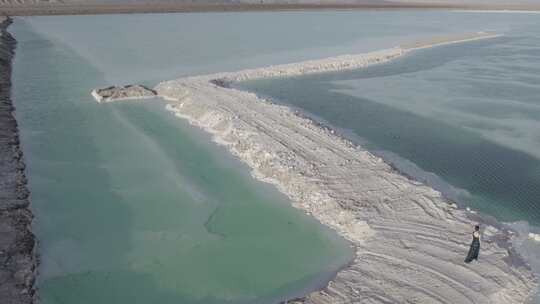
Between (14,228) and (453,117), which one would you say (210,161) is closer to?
(14,228)

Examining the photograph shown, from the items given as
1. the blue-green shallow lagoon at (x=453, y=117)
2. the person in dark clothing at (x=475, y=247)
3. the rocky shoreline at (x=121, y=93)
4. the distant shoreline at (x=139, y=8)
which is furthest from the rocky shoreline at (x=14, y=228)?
the distant shoreline at (x=139, y=8)

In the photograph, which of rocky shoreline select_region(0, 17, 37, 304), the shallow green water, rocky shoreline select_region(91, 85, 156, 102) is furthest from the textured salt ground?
rocky shoreline select_region(0, 17, 37, 304)

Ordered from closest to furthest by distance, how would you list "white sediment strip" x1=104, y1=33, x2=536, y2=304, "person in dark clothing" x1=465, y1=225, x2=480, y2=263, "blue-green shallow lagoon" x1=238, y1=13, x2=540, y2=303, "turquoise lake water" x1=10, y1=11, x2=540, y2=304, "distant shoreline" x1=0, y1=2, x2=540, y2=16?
"white sediment strip" x1=104, y1=33, x2=536, y2=304
"person in dark clothing" x1=465, y1=225, x2=480, y2=263
"turquoise lake water" x1=10, y1=11, x2=540, y2=304
"blue-green shallow lagoon" x1=238, y1=13, x2=540, y2=303
"distant shoreline" x1=0, y1=2, x2=540, y2=16

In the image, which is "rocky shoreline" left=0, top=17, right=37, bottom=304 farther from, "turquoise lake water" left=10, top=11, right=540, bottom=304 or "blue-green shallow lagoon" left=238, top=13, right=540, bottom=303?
"blue-green shallow lagoon" left=238, top=13, right=540, bottom=303

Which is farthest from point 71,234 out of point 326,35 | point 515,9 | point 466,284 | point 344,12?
point 515,9

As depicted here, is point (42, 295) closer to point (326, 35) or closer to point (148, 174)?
point (148, 174)
